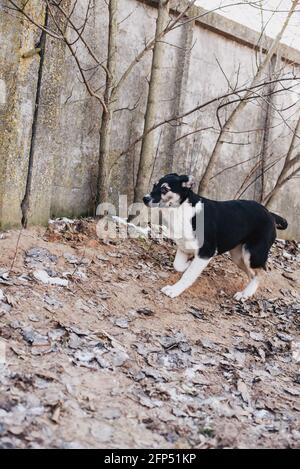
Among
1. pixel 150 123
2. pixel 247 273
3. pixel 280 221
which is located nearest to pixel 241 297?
pixel 247 273

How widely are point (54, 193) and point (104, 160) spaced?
0.75 m

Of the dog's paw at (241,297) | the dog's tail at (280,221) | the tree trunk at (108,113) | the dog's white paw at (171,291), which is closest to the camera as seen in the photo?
the dog's white paw at (171,291)

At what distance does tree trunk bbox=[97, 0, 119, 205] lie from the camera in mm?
6401

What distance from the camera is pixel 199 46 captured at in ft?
26.1

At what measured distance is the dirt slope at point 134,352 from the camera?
3312 mm

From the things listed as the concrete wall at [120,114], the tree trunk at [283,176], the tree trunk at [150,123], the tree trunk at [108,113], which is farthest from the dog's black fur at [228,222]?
the tree trunk at [283,176]

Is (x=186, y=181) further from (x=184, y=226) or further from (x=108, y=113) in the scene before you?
(x=108, y=113)

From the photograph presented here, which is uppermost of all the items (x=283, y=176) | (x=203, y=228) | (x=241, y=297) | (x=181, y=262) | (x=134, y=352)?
(x=283, y=176)

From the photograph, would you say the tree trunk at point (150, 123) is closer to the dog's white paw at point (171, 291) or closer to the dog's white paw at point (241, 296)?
the dog's white paw at point (171, 291)

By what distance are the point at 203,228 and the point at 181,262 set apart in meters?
0.50

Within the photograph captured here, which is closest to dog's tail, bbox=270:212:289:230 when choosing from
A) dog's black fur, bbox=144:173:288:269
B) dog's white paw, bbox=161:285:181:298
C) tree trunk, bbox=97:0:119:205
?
dog's black fur, bbox=144:173:288:269

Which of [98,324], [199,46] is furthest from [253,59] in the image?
[98,324]

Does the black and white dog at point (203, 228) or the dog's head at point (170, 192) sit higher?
the dog's head at point (170, 192)

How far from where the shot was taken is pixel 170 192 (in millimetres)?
5746
